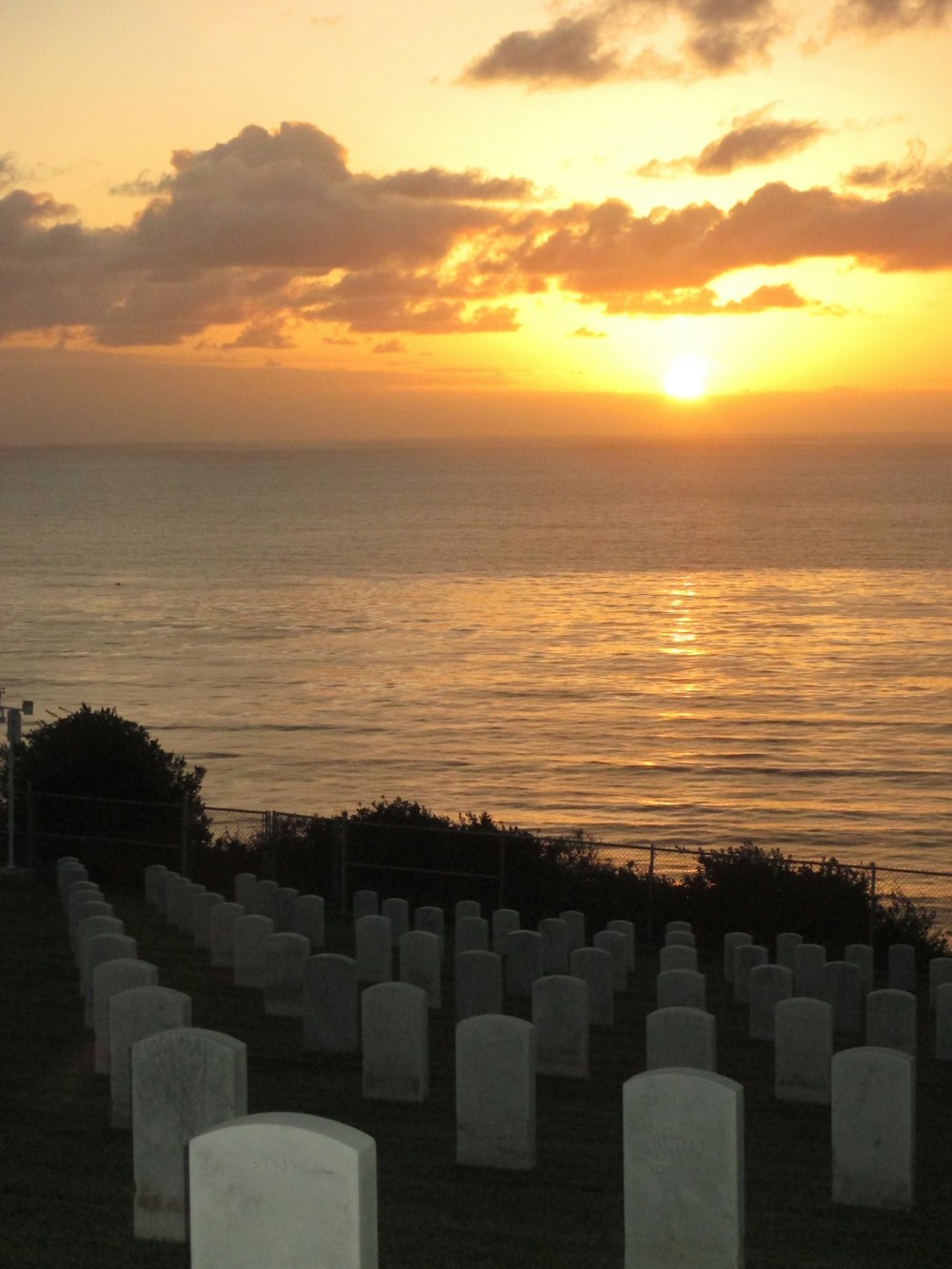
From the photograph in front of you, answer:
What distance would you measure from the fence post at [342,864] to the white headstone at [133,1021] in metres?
13.4

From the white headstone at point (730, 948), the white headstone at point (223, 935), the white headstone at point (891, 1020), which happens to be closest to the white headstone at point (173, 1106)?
the white headstone at point (891, 1020)

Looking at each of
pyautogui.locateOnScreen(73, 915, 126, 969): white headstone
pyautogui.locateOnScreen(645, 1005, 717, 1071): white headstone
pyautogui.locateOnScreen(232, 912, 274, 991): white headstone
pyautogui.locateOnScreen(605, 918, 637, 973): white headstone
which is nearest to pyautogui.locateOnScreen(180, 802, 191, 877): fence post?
pyautogui.locateOnScreen(605, 918, 637, 973): white headstone

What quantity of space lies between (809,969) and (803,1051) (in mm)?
4004

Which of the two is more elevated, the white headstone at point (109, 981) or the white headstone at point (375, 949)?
the white headstone at point (109, 981)

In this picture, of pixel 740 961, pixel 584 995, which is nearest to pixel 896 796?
pixel 740 961

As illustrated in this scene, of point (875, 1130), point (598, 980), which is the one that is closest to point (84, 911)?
point (598, 980)

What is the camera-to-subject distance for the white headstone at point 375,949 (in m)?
17.3

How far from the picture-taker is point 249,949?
639 inches

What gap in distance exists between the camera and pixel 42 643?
7725 centimetres

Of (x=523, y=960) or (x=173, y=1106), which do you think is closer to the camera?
(x=173, y=1106)

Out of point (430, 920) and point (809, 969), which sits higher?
point (430, 920)

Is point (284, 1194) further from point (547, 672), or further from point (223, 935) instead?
point (547, 672)

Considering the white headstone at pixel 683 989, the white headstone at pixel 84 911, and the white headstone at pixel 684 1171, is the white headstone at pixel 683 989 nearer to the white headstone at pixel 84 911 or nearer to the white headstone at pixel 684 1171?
the white headstone at pixel 84 911

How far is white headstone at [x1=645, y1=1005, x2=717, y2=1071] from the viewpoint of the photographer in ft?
39.2
